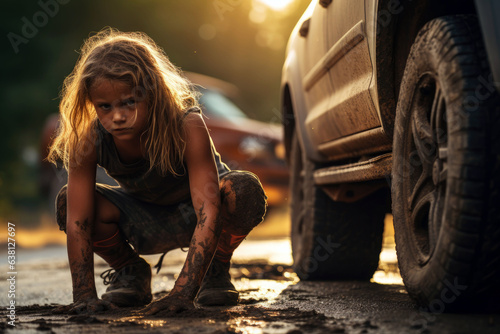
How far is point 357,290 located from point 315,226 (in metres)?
0.57

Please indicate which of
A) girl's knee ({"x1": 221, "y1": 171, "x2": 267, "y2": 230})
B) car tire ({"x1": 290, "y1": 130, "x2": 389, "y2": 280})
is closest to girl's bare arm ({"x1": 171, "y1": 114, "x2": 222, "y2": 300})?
girl's knee ({"x1": 221, "y1": 171, "x2": 267, "y2": 230})

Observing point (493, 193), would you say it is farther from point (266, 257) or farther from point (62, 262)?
point (62, 262)

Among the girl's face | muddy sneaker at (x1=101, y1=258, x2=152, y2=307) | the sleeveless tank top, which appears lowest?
muddy sneaker at (x1=101, y1=258, x2=152, y2=307)

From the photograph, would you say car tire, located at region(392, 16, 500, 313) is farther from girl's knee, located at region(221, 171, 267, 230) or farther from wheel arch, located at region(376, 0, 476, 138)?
girl's knee, located at region(221, 171, 267, 230)

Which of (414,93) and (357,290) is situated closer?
(414,93)

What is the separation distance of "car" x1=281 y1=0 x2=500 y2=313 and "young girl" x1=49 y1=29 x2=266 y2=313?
67 centimetres

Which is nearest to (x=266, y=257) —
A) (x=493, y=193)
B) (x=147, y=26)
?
(x=493, y=193)

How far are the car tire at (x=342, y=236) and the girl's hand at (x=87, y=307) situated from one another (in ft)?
5.02

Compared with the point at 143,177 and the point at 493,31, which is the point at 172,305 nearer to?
the point at 143,177

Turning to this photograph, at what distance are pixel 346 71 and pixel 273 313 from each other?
1.18m

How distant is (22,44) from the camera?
1895cm

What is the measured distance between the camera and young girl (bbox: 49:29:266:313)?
8.78 feet

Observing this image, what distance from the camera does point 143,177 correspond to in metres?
3.02

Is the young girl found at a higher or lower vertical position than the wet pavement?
higher
